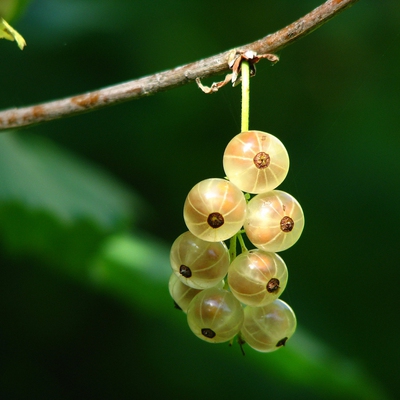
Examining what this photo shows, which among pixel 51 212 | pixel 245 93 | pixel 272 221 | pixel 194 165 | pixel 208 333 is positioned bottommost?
pixel 208 333

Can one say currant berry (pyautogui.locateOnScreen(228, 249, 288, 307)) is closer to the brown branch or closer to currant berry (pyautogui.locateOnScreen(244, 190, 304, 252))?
currant berry (pyautogui.locateOnScreen(244, 190, 304, 252))

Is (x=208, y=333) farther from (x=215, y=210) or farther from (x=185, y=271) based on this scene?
(x=215, y=210)

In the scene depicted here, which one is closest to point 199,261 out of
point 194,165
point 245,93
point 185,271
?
point 185,271

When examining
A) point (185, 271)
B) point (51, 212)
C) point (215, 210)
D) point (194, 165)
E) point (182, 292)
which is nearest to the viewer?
point (215, 210)

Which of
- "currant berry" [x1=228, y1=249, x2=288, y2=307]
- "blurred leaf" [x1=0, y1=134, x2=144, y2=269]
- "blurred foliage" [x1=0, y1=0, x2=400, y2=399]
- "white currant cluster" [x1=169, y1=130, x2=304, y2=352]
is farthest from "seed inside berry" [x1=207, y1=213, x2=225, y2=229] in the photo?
"blurred foliage" [x1=0, y1=0, x2=400, y2=399]

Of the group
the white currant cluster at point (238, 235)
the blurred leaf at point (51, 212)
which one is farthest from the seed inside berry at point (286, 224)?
the blurred leaf at point (51, 212)

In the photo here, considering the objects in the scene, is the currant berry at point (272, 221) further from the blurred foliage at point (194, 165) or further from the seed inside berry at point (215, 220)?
the blurred foliage at point (194, 165)
